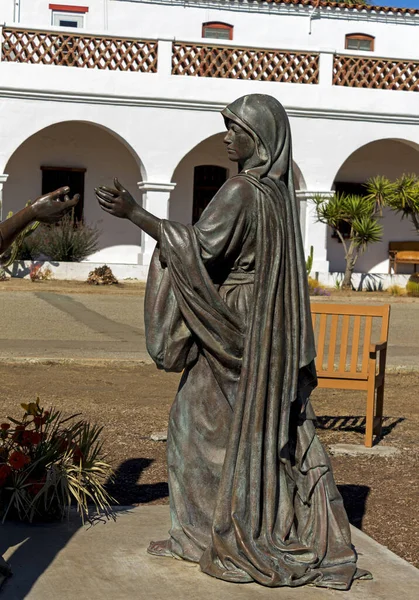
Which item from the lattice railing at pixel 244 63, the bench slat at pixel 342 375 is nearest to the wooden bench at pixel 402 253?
the lattice railing at pixel 244 63

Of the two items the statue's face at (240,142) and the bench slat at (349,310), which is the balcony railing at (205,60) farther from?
the statue's face at (240,142)

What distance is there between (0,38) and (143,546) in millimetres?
17036

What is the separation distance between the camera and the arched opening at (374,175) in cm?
2323

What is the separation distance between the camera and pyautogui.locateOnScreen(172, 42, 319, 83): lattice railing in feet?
67.3

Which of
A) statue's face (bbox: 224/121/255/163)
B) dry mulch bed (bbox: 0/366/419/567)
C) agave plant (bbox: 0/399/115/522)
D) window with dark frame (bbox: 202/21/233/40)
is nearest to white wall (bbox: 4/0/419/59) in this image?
window with dark frame (bbox: 202/21/233/40)

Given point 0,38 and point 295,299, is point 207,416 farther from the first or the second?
point 0,38

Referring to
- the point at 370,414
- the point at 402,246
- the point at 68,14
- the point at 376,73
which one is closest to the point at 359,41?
the point at 376,73

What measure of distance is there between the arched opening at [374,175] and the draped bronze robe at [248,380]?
19.2m

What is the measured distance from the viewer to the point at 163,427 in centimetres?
730

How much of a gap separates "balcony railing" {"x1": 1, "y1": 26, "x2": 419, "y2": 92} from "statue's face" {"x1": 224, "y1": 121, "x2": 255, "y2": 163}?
16.7 m

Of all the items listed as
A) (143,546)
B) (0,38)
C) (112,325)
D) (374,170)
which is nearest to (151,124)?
(0,38)

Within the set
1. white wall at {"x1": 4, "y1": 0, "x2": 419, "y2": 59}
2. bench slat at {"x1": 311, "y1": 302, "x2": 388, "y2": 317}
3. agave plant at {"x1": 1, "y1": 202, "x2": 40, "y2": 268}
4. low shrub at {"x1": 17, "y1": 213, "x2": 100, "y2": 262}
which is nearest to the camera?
agave plant at {"x1": 1, "y1": 202, "x2": 40, "y2": 268}

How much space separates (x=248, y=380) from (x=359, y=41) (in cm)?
2376

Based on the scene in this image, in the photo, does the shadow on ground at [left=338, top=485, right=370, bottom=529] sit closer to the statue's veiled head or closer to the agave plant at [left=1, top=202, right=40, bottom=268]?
the statue's veiled head
